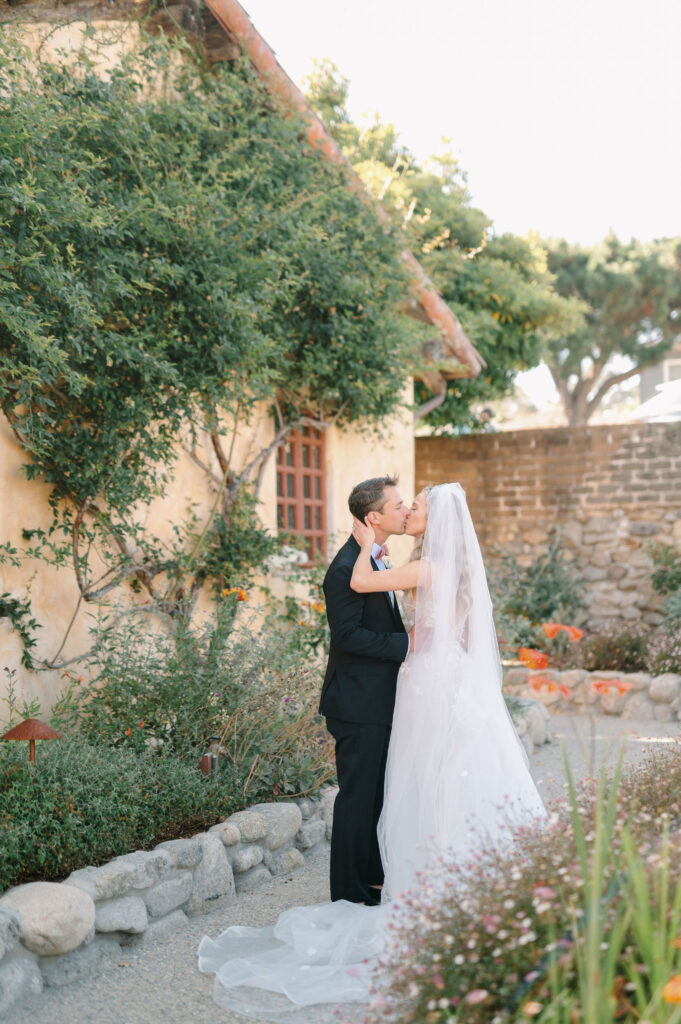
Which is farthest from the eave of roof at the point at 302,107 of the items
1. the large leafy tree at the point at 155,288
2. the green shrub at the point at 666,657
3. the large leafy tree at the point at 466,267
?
the green shrub at the point at 666,657

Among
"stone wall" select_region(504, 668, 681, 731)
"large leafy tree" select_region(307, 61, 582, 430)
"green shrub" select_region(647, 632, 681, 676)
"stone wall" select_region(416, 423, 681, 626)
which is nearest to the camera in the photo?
"stone wall" select_region(504, 668, 681, 731)

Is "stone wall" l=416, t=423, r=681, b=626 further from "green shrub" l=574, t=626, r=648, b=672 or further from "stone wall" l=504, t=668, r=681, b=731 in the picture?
"stone wall" l=504, t=668, r=681, b=731

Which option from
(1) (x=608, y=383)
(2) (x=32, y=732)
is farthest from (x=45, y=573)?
(1) (x=608, y=383)

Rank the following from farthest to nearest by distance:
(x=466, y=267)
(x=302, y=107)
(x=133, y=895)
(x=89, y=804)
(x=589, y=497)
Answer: (x=466, y=267) < (x=589, y=497) < (x=302, y=107) < (x=89, y=804) < (x=133, y=895)

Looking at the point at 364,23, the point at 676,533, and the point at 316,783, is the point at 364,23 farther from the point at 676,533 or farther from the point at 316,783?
the point at 316,783

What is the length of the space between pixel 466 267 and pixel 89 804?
9.92m

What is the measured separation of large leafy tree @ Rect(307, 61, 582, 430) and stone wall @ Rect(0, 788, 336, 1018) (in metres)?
8.23

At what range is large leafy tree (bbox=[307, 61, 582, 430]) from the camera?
491 inches

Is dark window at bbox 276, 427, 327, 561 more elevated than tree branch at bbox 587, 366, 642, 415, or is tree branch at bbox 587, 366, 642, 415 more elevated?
tree branch at bbox 587, 366, 642, 415

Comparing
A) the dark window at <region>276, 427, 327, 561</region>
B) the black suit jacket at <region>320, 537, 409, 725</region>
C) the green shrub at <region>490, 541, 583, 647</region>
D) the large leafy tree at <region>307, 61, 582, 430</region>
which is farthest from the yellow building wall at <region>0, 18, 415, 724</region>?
the large leafy tree at <region>307, 61, 582, 430</region>

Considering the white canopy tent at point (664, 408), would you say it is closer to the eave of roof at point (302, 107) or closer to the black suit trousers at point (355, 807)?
the eave of roof at point (302, 107)

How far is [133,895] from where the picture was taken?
158 inches

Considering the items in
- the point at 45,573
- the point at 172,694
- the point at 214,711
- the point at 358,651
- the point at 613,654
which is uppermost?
the point at 45,573

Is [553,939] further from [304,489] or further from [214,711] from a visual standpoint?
[304,489]
